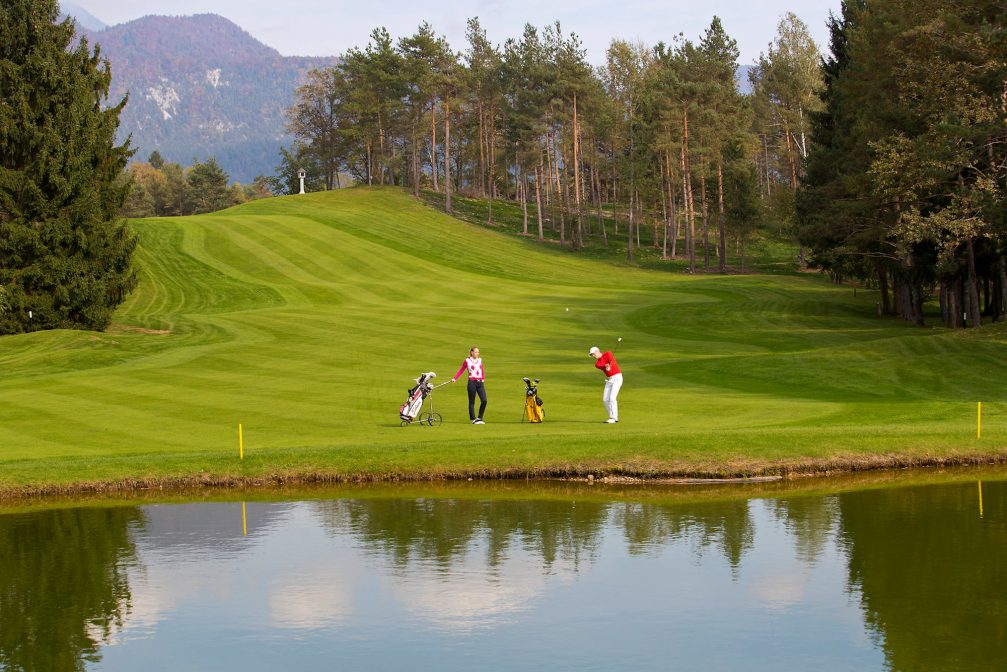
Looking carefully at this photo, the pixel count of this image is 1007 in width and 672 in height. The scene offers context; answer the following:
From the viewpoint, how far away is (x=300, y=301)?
63.2 m

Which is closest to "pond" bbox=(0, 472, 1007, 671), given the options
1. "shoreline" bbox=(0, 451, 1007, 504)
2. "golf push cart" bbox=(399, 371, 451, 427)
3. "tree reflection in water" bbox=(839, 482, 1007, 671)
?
"tree reflection in water" bbox=(839, 482, 1007, 671)

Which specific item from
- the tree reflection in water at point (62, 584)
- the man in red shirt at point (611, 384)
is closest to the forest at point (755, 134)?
the man in red shirt at point (611, 384)

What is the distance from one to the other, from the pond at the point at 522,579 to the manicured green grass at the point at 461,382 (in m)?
1.36

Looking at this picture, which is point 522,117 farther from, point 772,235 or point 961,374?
point 961,374

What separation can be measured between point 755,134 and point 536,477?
108588 mm

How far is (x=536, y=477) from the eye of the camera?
23453mm

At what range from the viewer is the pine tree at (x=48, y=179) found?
46781mm

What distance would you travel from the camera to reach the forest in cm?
4272

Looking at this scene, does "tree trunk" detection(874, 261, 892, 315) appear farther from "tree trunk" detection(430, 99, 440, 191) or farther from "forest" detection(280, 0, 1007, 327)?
"tree trunk" detection(430, 99, 440, 191)

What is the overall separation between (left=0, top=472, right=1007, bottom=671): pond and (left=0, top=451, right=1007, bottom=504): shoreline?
502 mm

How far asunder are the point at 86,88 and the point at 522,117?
71.3m

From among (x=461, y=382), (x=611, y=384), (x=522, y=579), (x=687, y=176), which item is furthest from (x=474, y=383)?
(x=687, y=176)

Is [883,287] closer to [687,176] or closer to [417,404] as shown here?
[687,176]

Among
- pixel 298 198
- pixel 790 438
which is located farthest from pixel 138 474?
pixel 298 198
